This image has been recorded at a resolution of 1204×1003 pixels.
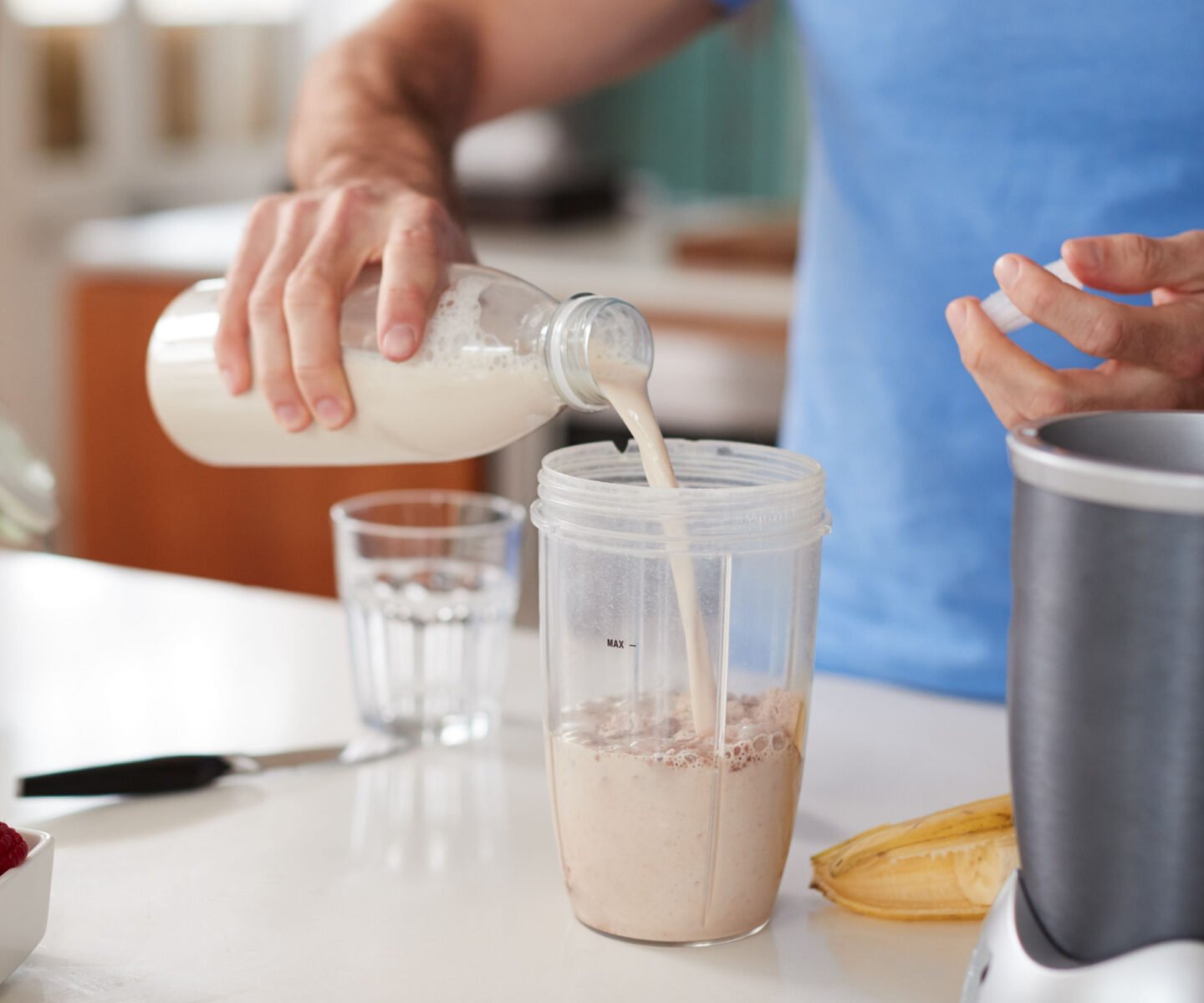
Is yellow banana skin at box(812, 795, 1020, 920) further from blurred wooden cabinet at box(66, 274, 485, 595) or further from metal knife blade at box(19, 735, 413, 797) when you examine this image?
blurred wooden cabinet at box(66, 274, 485, 595)

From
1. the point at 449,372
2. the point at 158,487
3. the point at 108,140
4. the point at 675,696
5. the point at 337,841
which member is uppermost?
the point at 108,140

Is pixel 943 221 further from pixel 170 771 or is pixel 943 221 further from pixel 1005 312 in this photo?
pixel 170 771

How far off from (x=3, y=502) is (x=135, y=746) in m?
0.18

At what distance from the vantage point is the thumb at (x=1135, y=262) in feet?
2.13

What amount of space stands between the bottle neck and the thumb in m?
0.20

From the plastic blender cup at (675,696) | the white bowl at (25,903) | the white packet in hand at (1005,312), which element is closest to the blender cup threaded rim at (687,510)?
the plastic blender cup at (675,696)

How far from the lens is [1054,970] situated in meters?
0.51

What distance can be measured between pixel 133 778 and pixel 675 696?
12.7 inches

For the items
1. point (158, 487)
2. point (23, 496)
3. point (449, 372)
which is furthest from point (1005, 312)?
point (158, 487)

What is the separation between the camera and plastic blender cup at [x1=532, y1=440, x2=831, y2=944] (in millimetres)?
631

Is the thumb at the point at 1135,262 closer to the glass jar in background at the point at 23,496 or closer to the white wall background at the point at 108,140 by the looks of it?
the glass jar in background at the point at 23,496

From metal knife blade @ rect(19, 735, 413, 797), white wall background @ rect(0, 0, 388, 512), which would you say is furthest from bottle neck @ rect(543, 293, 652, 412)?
white wall background @ rect(0, 0, 388, 512)

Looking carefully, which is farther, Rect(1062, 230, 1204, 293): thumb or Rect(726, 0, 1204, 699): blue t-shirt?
Rect(726, 0, 1204, 699): blue t-shirt

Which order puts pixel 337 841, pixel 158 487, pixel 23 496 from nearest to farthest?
pixel 337 841, pixel 23 496, pixel 158 487
